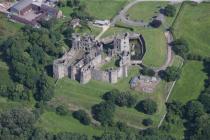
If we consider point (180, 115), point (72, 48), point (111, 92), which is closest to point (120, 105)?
point (111, 92)

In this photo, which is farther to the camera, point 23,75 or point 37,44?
point 37,44

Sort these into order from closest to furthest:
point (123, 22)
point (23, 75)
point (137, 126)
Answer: point (137, 126) < point (23, 75) < point (123, 22)

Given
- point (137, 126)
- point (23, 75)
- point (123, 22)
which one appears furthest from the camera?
point (123, 22)

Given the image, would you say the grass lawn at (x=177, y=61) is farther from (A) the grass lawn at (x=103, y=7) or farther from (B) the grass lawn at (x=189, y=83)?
(A) the grass lawn at (x=103, y=7)

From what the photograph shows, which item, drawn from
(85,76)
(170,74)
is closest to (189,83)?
(170,74)

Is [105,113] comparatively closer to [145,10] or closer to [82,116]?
[82,116]

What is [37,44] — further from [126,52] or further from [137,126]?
[137,126]
